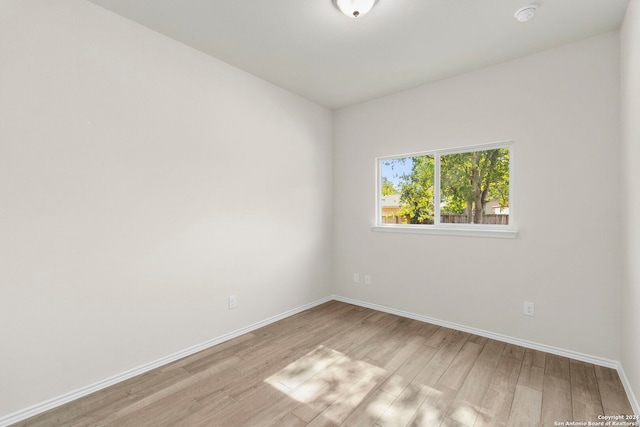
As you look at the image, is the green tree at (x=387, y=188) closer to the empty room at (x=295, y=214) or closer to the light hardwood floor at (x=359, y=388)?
the empty room at (x=295, y=214)

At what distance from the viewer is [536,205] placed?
2.53m

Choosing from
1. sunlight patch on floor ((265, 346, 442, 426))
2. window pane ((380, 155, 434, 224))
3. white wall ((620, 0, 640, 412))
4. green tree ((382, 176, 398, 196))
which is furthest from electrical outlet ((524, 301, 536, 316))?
green tree ((382, 176, 398, 196))

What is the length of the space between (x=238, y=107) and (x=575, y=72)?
116 inches

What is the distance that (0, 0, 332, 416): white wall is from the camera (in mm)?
1718

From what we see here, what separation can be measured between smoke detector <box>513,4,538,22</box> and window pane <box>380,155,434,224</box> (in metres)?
1.44

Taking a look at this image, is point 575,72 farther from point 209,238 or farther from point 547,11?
point 209,238

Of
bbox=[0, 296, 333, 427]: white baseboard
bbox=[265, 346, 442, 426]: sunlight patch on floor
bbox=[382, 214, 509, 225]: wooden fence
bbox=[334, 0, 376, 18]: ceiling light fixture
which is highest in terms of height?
bbox=[334, 0, 376, 18]: ceiling light fixture

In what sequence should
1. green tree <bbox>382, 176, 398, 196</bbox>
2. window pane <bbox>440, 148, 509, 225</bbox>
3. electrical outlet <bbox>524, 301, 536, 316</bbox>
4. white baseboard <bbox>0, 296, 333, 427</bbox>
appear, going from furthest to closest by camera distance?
green tree <bbox>382, 176, 398, 196</bbox> < window pane <bbox>440, 148, 509, 225</bbox> < electrical outlet <bbox>524, 301, 536, 316</bbox> < white baseboard <bbox>0, 296, 333, 427</bbox>

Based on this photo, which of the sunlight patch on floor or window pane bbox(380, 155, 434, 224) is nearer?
the sunlight patch on floor

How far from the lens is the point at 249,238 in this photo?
9.77ft

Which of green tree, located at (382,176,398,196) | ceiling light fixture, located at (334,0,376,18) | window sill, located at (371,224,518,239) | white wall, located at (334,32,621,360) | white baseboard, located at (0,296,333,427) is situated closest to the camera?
white baseboard, located at (0,296,333,427)

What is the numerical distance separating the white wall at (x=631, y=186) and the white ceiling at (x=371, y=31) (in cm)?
31

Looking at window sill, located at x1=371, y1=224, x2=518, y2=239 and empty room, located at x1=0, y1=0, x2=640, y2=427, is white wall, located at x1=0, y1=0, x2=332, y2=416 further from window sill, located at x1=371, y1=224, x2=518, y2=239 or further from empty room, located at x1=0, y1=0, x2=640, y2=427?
window sill, located at x1=371, y1=224, x2=518, y2=239

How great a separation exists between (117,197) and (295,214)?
185 cm
